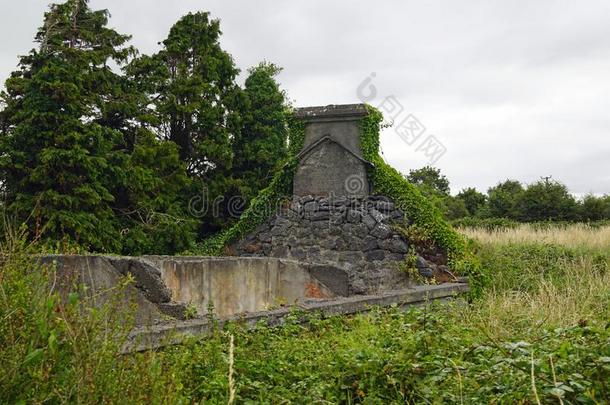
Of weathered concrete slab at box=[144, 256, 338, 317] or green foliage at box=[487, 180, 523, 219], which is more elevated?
green foliage at box=[487, 180, 523, 219]

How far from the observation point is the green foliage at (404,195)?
34.8ft

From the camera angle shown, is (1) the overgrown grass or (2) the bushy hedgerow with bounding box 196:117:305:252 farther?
(2) the bushy hedgerow with bounding box 196:117:305:252

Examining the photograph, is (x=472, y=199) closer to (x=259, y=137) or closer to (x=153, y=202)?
(x=259, y=137)

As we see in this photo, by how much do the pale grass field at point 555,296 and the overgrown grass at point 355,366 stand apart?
9 centimetres

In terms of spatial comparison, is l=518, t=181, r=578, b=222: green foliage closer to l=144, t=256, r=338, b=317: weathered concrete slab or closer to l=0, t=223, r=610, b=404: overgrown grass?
l=144, t=256, r=338, b=317: weathered concrete slab

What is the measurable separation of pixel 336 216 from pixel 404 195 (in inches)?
50.0

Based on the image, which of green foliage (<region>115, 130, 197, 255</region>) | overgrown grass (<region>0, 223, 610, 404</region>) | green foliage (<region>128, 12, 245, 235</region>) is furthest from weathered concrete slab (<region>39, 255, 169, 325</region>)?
green foliage (<region>128, 12, 245, 235</region>)

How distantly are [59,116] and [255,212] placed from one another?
13.5ft

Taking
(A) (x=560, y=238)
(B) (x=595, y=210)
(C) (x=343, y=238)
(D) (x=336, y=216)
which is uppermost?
(B) (x=595, y=210)

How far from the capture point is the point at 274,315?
5.70 meters

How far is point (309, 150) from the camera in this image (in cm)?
1180

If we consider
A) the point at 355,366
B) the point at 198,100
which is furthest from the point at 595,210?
the point at 355,366

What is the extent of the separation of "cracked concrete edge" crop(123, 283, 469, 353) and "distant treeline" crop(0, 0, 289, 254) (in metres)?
3.43

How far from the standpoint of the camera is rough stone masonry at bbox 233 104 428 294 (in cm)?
1083
